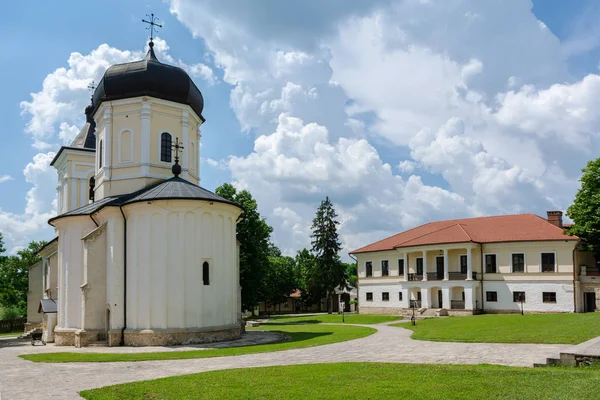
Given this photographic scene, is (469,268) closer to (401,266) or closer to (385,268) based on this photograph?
(401,266)

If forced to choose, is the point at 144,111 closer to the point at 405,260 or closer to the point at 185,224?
the point at 185,224

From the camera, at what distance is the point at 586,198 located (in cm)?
3350

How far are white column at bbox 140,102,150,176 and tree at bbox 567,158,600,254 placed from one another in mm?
26971

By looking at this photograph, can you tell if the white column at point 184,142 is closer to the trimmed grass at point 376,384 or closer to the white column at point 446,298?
the trimmed grass at point 376,384

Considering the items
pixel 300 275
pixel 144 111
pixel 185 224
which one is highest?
pixel 144 111

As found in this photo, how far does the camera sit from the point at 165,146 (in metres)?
26.0

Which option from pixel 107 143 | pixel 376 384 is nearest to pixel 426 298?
pixel 107 143

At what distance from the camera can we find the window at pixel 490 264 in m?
37.7

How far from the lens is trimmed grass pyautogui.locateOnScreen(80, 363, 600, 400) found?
898 centimetres

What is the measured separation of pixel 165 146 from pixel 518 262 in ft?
84.6

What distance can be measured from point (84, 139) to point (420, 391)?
108 ft

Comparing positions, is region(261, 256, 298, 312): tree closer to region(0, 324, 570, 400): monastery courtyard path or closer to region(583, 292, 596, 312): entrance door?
region(583, 292, 596, 312): entrance door

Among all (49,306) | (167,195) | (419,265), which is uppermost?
(167,195)

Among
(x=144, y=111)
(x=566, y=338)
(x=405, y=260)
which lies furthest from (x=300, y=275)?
(x=566, y=338)
